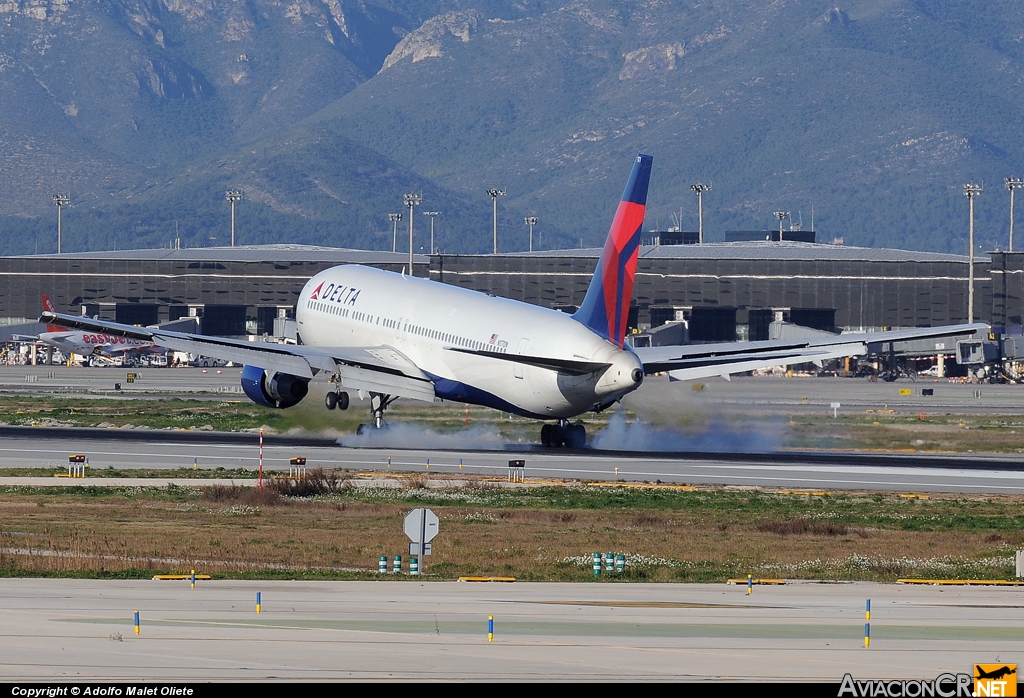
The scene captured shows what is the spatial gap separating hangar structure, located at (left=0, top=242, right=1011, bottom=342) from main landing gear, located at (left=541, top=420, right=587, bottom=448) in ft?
291

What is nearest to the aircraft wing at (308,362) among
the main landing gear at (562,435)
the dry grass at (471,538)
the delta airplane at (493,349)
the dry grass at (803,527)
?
the delta airplane at (493,349)

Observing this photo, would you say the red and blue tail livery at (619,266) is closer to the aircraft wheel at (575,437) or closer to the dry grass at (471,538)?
the aircraft wheel at (575,437)

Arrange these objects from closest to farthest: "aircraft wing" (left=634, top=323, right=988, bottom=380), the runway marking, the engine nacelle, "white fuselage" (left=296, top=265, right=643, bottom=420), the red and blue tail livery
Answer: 1. the runway marking
2. the red and blue tail livery
3. "white fuselage" (left=296, top=265, right=643, bottom=420)
4. "aircraft wing" (left=634, top=323, right=988, bottom=380)
5. the engine nacelle

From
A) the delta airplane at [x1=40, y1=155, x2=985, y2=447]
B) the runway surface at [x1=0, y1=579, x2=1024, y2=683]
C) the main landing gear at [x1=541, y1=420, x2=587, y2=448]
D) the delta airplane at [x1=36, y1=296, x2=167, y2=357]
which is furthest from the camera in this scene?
the delta airplane at [x1=36, y1=296, x2=167, y2=357]

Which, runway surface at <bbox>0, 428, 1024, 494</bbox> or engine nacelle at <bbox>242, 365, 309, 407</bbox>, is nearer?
runway surface at <bbox>0, 428, 1024, 494</bbox>

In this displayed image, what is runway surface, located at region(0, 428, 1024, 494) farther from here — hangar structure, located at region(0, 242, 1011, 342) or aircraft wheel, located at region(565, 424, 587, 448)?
hangar structure, located at region(0, 242, 1011, 342)

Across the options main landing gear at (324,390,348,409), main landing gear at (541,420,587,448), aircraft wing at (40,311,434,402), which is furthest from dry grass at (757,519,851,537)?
main landing gear at (324,390,348,409)

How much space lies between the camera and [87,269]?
16712 cm

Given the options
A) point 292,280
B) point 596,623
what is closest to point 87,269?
point 292,280

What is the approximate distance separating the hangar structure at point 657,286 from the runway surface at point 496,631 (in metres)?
120

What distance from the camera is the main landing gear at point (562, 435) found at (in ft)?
209

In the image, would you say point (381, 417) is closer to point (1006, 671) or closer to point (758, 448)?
point (758, 448)

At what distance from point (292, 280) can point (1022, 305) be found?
66677 mm

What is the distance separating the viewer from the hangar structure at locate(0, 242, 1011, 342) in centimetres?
15100
